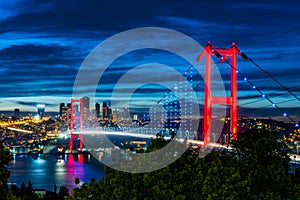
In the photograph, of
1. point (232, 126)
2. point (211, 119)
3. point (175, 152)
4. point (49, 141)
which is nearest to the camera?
point (175, 152)

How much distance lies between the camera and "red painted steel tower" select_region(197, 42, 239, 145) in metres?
14.2

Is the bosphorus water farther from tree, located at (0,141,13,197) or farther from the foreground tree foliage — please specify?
the foreground tree foliage

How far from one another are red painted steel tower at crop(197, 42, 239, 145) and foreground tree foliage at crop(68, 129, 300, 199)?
315 inches

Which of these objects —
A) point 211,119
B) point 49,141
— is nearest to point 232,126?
point 211,119

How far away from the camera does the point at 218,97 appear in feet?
49.0

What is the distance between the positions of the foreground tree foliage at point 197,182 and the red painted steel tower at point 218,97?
26.3 feet

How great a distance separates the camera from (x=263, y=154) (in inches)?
236

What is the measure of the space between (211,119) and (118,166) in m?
10.2

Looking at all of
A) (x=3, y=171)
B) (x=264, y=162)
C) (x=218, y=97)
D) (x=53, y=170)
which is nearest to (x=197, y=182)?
(x=264, y=162)

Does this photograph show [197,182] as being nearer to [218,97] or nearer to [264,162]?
[264,162]

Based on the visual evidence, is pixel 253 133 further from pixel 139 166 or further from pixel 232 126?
pixel 232 126

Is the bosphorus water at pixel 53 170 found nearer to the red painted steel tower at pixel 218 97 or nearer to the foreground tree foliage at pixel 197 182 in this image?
the red painted steel tower at pixel 218 97

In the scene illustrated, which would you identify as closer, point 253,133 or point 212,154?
point 212,154

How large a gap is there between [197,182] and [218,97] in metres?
10.4
